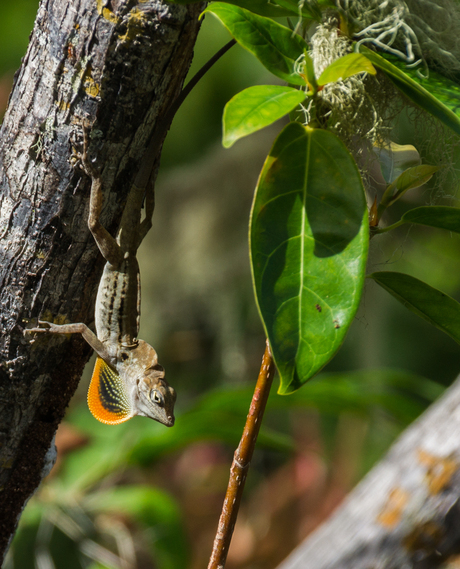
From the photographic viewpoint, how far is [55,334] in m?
1.00

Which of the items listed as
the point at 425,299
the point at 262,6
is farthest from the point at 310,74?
the point at 425,299

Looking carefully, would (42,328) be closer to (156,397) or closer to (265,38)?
(156,397)

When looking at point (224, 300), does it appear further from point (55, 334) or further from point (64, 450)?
point (55, 334)

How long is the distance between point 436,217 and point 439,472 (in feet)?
1.34

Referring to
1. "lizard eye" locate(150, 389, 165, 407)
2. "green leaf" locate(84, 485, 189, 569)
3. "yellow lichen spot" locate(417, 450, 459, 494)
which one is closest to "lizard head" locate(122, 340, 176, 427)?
"lizard eye" locate(150, 389, 165, 407)

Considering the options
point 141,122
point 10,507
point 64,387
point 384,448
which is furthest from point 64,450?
point 384,448

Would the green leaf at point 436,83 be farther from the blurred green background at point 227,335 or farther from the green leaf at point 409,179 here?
the blurred green background at point 227,335

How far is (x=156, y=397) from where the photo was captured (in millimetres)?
1333

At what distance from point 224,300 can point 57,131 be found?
329 centimetres

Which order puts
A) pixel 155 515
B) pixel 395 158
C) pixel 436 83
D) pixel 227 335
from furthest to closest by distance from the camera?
pixel 227 335 < pixel 155 515 < pixel 395 158 < pixel 436 83

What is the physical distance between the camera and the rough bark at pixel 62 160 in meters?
0.79

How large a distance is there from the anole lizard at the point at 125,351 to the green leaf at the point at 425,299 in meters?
0.55

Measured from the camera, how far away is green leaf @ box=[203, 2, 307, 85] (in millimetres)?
639

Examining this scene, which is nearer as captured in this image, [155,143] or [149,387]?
[155,143]
